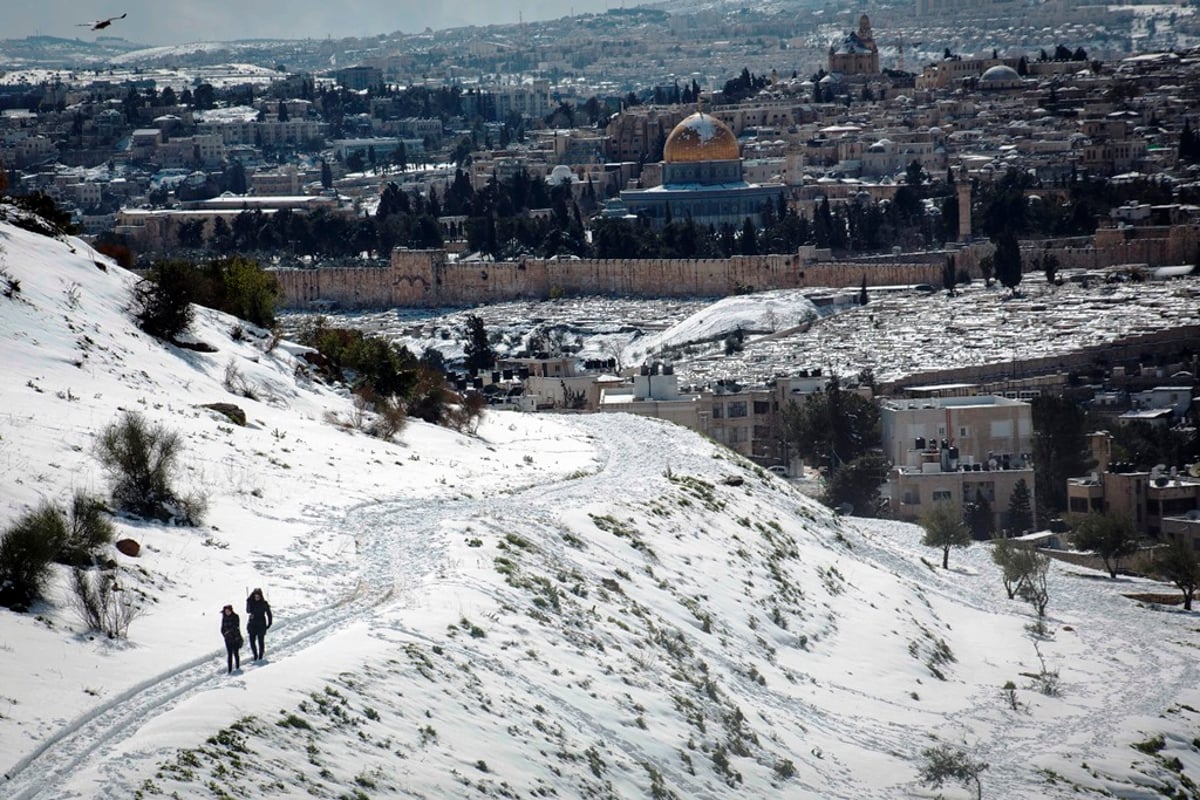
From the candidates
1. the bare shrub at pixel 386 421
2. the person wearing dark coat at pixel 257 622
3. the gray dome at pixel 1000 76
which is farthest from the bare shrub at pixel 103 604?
the gray dome at pixel 1000 76

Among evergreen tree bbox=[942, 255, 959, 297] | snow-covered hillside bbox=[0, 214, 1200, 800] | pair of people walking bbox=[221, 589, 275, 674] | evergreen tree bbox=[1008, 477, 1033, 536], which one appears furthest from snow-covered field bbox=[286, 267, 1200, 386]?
pair of people walking bbox=[221, 589, 275, 674]

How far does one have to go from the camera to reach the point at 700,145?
3797 inches

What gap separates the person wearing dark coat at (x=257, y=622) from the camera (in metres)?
16.3

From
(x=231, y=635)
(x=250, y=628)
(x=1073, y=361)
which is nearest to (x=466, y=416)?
(x=250, y=628)

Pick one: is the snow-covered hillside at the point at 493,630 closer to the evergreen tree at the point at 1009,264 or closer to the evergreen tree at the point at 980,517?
the evergreen tree at the point at 980,517

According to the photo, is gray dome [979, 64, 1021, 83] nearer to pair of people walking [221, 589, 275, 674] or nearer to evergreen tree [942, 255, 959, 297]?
evergreen tree [942, 255, 959, 297]

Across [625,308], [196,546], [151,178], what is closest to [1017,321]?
[625,308]

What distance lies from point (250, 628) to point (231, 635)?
40 cm

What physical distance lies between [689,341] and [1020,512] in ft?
81.5

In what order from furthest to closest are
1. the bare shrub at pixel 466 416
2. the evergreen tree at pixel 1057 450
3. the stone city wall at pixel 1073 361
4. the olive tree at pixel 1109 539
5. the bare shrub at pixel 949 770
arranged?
the stone city wall at pixel 1073 361 < the evergreen tree at pixel 1057 450 < the olive tree at pixel 1109 539 < the bare shrub at pixel 466 416 < the bare shrub at pixel 949 770

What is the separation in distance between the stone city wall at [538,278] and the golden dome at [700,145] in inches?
663

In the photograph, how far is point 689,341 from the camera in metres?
64.4

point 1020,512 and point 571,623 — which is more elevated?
point 571,623

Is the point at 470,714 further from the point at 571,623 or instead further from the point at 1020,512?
the point at 1020,512
